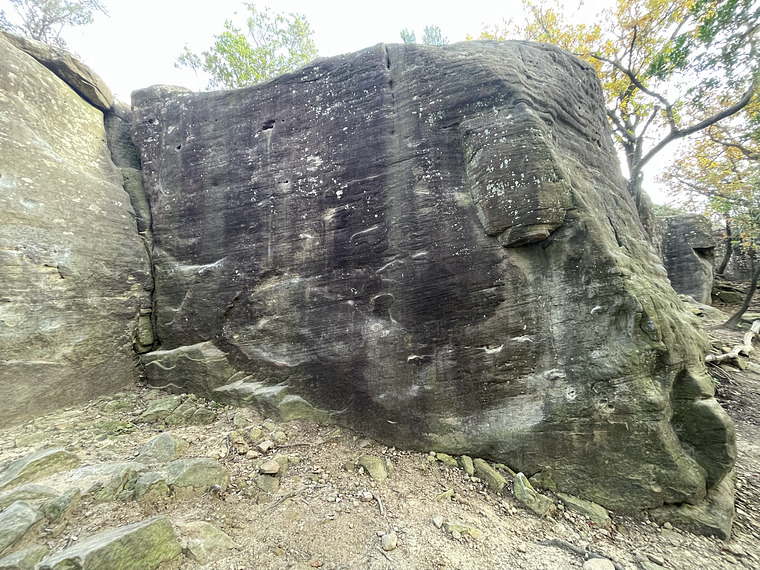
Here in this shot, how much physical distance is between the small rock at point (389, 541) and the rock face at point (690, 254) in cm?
1479

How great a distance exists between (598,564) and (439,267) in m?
3.03

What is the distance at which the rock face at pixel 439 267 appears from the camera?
3309mm

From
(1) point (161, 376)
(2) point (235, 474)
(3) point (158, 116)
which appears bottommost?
(2) point (235, 474)

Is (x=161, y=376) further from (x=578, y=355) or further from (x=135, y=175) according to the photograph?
(x=578, y=355)

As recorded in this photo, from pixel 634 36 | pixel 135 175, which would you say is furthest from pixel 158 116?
pixel 634 36

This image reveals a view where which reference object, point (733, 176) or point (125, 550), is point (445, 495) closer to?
point (125, 550)

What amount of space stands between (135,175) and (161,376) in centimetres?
326

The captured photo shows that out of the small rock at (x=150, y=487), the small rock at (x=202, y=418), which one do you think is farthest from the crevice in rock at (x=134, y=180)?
the small rock at (x=150, y=487)

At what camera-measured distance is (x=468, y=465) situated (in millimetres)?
3586

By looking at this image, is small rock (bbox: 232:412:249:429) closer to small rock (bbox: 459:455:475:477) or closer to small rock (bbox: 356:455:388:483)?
small rock (bbox: 356:455:388:483)

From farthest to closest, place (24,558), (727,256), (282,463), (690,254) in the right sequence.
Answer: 1. (727,256)
2. (690,254)
3. (282,463)
4. (24,558)

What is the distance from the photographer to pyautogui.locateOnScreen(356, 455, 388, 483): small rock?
11.3 ft

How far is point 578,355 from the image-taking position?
343 cm

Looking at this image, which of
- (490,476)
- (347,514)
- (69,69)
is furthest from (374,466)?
(69,69)
